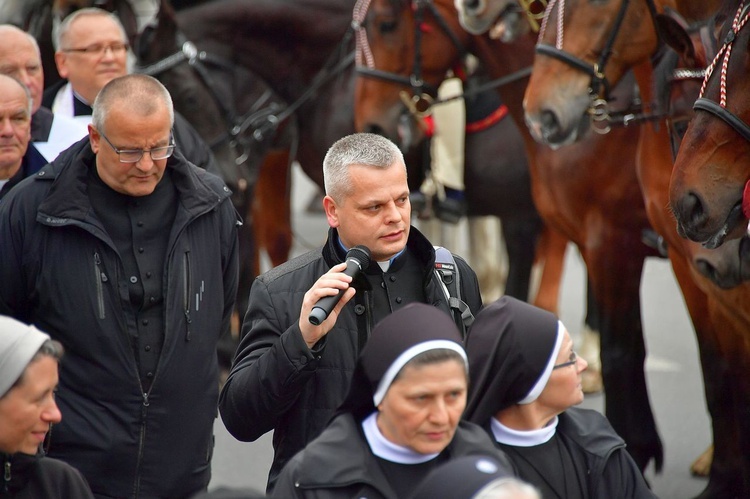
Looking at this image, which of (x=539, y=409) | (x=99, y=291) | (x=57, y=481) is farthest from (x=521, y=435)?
(x=99, y=291)

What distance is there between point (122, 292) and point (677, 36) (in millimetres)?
2537

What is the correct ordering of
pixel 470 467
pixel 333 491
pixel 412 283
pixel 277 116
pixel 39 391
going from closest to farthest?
pixel 470 467, pixel 333 491, pixel 39 391, pixel 412 283, pixel 277 116

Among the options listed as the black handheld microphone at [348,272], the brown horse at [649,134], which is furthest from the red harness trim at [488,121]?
the black handheld microphone at [348,272]

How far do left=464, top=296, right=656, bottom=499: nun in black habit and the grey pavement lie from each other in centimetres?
269

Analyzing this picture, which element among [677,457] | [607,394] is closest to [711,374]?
[607,394]

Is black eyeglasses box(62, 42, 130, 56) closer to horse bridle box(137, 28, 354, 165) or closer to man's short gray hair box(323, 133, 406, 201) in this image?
horse bridle box(137, 28, 354, 165)

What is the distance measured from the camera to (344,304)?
3.63 meters

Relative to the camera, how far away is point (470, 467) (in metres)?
2.60

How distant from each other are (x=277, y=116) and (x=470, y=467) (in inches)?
250

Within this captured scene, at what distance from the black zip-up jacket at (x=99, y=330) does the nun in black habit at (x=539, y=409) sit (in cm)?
142

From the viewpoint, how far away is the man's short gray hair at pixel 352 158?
3809 mm

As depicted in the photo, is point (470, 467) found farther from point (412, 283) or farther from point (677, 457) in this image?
point (677, 457)

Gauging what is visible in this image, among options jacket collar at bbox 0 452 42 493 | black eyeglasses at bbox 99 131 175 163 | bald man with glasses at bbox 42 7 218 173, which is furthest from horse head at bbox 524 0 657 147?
jacket collar at bbox 0 452 42 493

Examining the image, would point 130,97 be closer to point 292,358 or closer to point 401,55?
point 292,358
